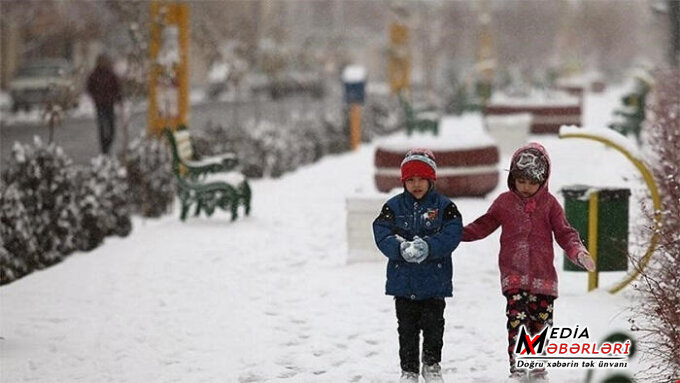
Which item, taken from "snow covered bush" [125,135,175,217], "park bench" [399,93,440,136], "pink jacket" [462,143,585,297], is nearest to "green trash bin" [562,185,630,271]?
"pink jacket" [462,143,585,297]

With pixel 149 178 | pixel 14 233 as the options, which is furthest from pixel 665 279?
pixel 149 178

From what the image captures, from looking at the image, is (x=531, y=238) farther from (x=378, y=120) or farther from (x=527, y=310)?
(x=378, y=120)

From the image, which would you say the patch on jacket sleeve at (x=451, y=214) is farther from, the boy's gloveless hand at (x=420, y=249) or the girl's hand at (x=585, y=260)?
the girl's hand at (x=585, y=260)

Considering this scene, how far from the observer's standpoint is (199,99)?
1784 inches

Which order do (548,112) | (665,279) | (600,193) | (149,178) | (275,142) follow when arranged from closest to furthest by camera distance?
(665,279)
(600,193)
(149,178)
(275,142)
(548,112)

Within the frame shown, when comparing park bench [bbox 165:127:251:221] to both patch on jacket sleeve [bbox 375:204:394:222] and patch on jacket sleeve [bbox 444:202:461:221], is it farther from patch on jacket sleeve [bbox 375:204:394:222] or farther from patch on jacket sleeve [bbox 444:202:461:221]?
patch on jacket sleeve [bbox 444:202:461:221]

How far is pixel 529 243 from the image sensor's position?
5367 mm

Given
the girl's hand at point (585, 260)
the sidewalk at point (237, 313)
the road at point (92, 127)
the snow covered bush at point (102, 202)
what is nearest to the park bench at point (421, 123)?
the road at point (92, 127)

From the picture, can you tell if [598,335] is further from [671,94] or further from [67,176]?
[67,176]

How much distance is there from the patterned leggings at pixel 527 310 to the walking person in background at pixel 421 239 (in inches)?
13.7

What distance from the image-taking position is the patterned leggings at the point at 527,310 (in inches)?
211

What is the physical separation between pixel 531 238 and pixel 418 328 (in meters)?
0.77

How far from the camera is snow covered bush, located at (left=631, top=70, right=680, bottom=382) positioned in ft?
16.6

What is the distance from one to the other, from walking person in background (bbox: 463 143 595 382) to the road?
991cm
